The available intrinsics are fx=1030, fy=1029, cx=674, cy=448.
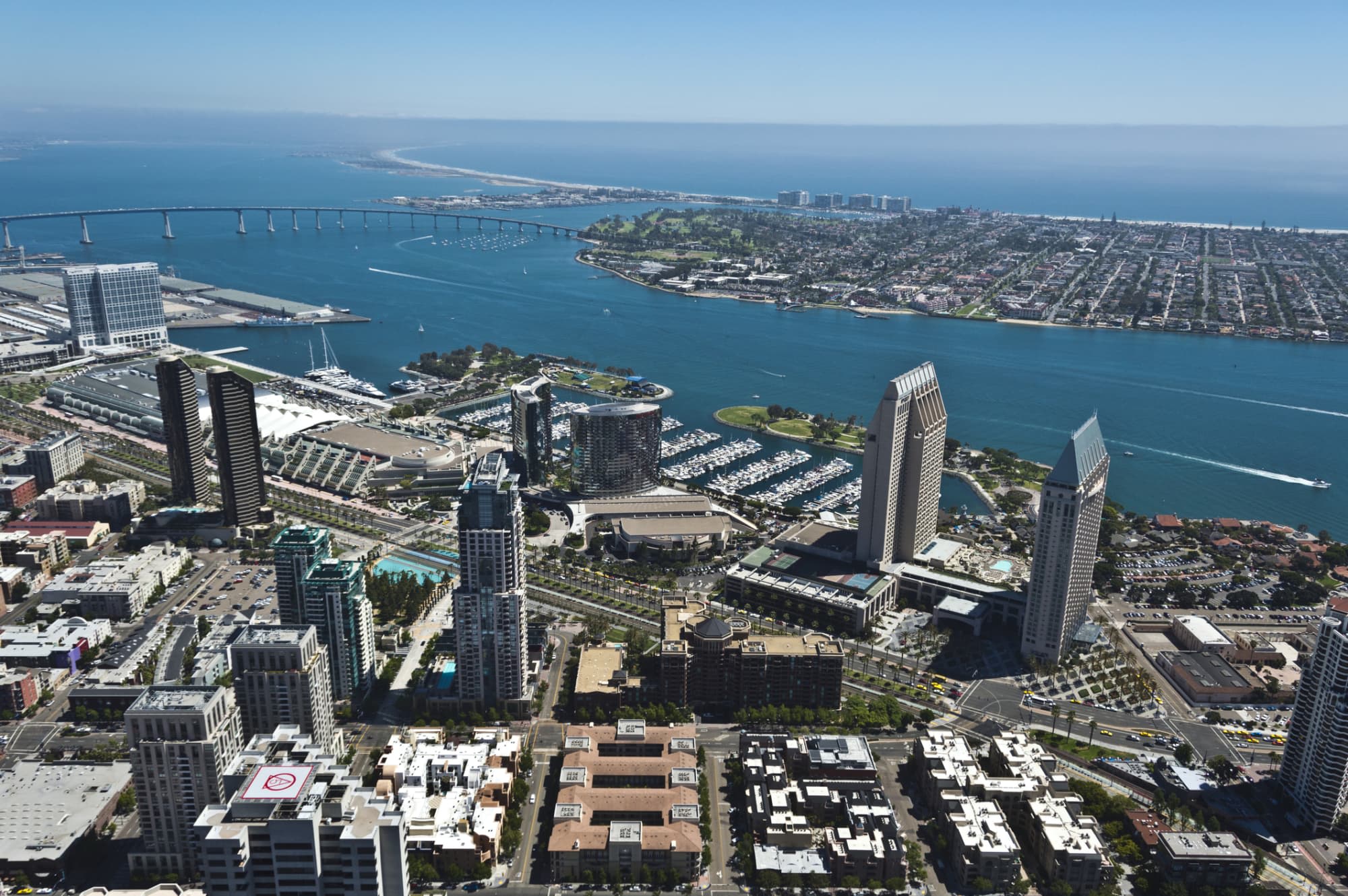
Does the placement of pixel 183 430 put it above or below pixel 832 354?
above

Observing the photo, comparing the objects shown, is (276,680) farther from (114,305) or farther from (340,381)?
(114,305)

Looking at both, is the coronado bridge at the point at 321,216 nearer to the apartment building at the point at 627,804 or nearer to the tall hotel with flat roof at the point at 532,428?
the tall hotel with flat roof at the point at 532,428

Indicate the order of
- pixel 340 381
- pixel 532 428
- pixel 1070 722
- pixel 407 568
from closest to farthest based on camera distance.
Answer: pixel 1070 722 < pixel 407 568 < pixel 532 428 < pixel 340 381

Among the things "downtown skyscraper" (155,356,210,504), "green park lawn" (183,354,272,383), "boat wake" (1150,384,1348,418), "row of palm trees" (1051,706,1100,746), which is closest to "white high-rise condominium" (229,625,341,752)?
"downtown skyscraper" (155,356,210,504)

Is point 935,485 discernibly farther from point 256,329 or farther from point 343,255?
point 343,255

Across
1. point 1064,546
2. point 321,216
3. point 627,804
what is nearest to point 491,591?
point 627,804

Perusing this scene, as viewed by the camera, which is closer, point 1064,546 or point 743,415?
point 1064,546

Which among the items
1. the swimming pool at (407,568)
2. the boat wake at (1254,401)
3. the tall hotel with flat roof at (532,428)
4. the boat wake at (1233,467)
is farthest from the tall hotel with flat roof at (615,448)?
the boat wake at (1254,401)
